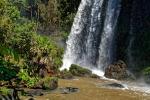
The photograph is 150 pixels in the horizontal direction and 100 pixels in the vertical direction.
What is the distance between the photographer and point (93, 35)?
36844 mm

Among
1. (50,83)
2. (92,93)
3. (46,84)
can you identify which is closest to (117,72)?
(92,93)

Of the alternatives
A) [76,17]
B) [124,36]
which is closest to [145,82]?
[124,36]

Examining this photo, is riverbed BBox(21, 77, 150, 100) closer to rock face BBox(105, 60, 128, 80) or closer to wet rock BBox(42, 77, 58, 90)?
wet rock BBox(42, 77, 58, 90)

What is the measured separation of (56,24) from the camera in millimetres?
40719

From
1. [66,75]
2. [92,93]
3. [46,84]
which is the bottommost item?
[92,93]

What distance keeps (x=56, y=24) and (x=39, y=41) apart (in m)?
11.0

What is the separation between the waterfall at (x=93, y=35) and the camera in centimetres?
3566

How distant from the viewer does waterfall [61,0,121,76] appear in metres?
35.7

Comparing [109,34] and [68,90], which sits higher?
[109,34]

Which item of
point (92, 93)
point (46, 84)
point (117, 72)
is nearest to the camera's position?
point (92, 93)

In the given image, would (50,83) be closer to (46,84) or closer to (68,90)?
(46,84)

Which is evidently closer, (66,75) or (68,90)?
(68,90)

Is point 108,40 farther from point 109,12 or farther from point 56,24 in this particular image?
point 56,24

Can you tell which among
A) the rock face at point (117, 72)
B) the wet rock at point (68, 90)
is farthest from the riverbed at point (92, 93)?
the rock face at point (117, 72)
